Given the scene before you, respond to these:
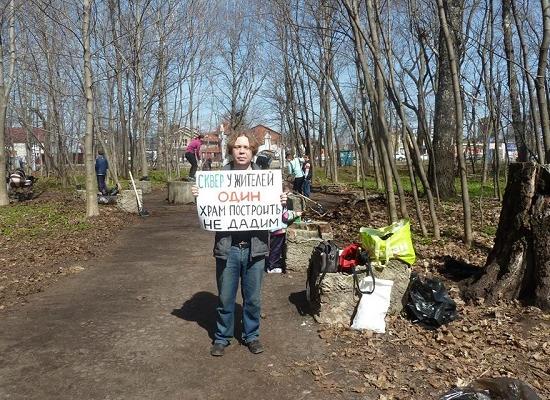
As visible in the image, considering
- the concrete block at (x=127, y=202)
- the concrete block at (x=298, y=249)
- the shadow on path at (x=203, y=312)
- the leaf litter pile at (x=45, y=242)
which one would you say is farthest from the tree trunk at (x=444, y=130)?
the shadow on path at (x=203, y=312)

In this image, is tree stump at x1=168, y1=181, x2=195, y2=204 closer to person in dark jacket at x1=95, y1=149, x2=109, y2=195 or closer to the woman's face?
person in dark jacket at x1=95, y1=149, x2=109, y2=195

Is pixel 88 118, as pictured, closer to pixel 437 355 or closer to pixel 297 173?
pixel 297 173

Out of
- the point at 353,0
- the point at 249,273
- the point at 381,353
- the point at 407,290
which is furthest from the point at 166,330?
the point at 353,0

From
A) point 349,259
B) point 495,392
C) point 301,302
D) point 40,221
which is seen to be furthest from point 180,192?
point 495,392

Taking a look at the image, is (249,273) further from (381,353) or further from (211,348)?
(381,353)

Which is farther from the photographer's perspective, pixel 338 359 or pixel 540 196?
pixel 540 196

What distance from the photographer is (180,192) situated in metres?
16.2

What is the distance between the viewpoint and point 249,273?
14.4ft

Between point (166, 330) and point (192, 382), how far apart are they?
1.19 metres

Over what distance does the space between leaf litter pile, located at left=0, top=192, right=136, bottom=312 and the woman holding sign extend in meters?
2.97

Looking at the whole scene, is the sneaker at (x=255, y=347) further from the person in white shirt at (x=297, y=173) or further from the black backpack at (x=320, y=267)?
the person in white shirt at (x=297, y=173)

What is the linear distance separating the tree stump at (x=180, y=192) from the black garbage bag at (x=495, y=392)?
13.3 m

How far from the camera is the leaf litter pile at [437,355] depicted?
381 cm

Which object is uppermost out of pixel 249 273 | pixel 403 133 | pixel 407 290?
pixel 403 133
